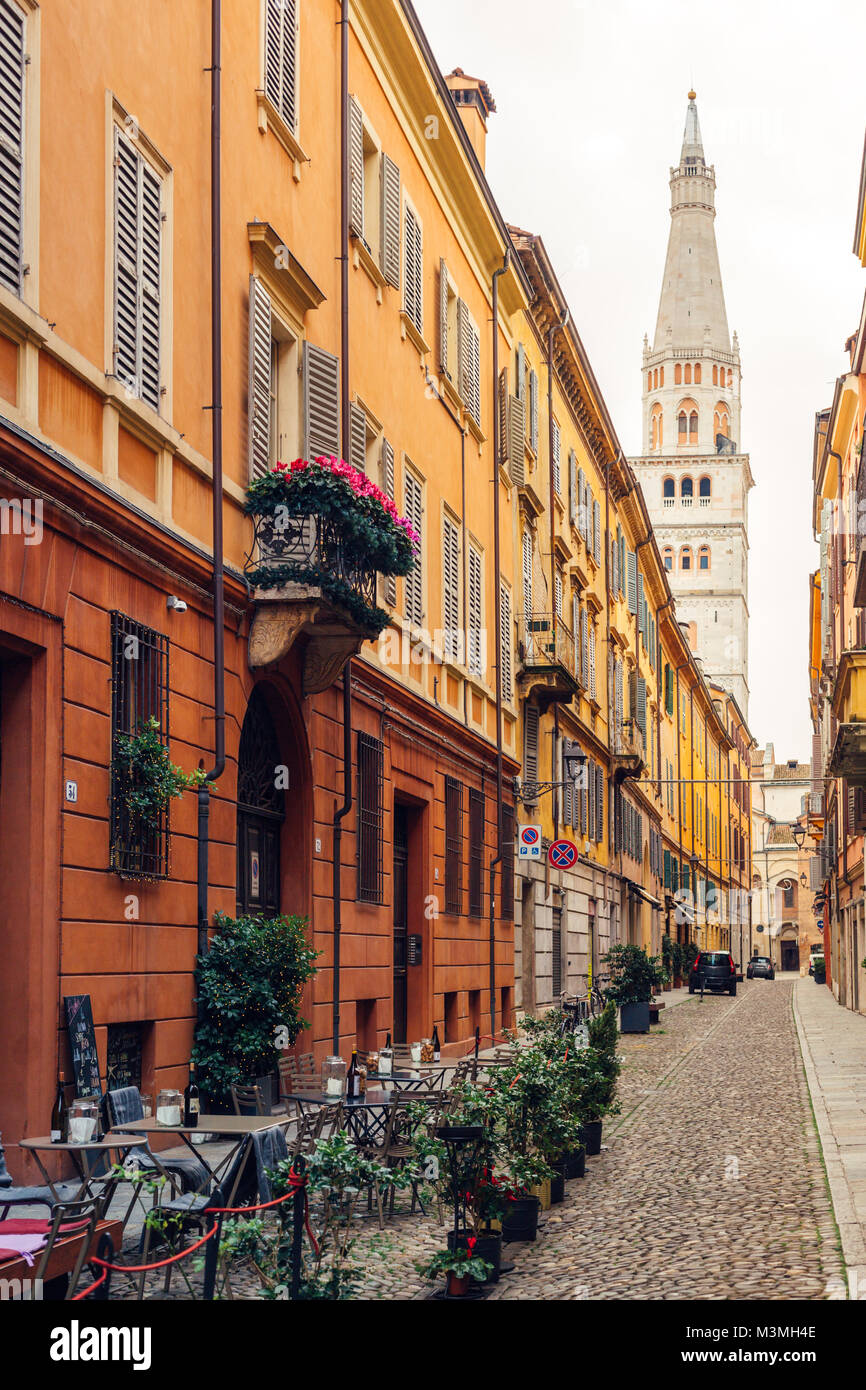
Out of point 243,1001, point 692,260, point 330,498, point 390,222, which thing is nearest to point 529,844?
point 390,222

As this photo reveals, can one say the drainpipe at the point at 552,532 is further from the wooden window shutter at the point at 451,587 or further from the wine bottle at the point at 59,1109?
the wine bottle at the point at 59,1109

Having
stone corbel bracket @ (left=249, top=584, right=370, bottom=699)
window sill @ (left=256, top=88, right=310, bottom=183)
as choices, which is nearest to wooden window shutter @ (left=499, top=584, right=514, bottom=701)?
window sill @ (left=256, top=88, right=310, bottom=183)

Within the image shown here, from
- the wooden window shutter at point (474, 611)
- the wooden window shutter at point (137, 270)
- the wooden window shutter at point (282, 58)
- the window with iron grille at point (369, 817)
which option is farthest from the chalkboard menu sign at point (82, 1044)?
the wooden window shutter at point (474, 611)

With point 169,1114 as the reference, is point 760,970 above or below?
below

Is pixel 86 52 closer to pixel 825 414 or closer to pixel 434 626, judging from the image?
pixel 434 626

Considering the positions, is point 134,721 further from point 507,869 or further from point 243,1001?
point 507,869

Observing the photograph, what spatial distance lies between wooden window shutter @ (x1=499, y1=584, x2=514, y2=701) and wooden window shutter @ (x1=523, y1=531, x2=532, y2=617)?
6.17ft

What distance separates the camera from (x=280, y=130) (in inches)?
622

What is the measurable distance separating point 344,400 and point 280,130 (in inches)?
119

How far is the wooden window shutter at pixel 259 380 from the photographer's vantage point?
14.8 m

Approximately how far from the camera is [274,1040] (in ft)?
43.0

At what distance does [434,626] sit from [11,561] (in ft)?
43.7

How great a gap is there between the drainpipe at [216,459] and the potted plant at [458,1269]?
5.11m
